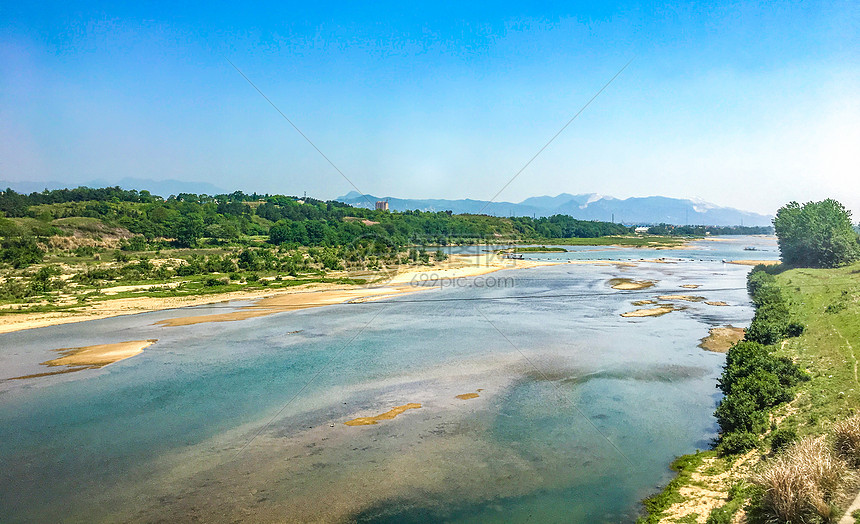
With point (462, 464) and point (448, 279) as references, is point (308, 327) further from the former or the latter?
point (448, 279)

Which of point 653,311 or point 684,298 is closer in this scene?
point 653,311

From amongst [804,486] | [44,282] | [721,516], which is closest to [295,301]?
[44,282]

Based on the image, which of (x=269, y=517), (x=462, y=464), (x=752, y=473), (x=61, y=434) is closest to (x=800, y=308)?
(x=752, y=473)

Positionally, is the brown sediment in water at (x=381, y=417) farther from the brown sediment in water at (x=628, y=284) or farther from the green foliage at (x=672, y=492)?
the brown sediment in water at (x=628, y=284)

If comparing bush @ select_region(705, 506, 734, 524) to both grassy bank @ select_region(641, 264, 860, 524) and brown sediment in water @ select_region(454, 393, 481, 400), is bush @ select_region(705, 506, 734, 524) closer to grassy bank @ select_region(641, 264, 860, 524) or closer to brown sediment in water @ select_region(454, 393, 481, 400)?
grassy bank @ select_region(641, 264, 860, 524)

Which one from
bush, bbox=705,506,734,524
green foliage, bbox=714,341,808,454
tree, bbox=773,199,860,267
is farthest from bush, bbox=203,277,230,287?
tree, bbox=773,199,860,267

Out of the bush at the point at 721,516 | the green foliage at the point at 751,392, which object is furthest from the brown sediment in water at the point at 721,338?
the bush at the point at 721,516

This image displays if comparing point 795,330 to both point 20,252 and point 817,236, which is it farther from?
point 20,252

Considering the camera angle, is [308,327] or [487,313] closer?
[308,327]
